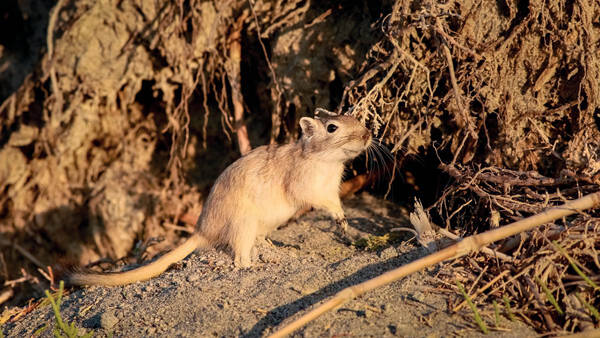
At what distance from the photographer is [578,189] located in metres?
3.19

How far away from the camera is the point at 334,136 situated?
3900 mm

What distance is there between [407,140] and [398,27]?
3.14ft

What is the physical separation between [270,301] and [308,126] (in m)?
1.55

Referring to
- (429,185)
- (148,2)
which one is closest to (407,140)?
(429,185)

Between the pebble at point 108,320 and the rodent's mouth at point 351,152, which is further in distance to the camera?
the rodent's mouth at point 351,152

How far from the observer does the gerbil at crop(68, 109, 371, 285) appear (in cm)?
390

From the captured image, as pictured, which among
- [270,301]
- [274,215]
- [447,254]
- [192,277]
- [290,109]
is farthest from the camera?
[290,109]

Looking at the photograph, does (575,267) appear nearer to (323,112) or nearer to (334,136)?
(334,136)

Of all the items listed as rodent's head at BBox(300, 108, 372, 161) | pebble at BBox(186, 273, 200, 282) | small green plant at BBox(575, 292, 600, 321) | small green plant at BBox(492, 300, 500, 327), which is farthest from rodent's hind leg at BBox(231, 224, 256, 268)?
small green plant at BBox(575, 292, 600, 321)

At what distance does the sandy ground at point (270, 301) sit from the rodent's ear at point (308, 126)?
0.89 metres

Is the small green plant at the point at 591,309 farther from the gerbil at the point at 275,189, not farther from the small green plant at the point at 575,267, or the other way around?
the gerbil at the point at 275,189

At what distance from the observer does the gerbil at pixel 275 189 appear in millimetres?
3904

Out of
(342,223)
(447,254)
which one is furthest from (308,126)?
(447,254)

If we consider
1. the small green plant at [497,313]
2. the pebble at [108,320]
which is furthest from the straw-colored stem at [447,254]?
the pebble at [108,320]
